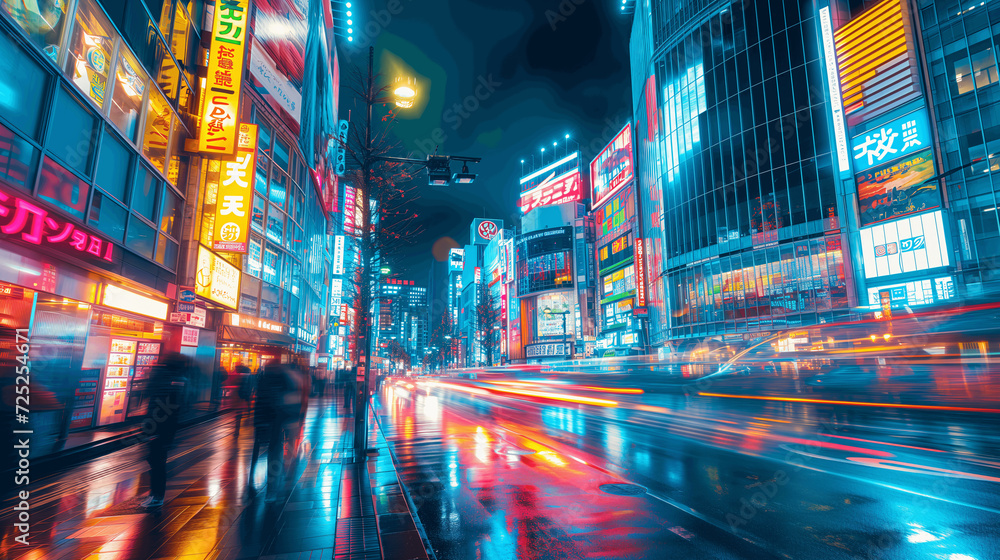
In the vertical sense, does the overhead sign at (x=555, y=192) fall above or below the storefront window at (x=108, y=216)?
above

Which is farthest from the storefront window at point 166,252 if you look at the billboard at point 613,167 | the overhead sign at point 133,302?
the billboard at point 613,167

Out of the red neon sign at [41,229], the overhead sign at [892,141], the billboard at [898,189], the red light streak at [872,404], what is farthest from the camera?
the overhead sign at [892,141]

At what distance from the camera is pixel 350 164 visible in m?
12.4

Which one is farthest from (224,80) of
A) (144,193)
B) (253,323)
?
(253,323)

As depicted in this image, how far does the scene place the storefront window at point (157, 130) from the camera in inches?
533

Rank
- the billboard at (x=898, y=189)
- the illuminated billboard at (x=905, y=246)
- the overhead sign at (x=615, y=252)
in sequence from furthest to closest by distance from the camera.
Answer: the overhead sign at (x=615, y=252)
the billboard at (x=898, y=189)
the illuminated billboard at (x=905, y=246)

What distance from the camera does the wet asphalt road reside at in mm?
4688

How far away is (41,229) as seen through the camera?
811 centimetres

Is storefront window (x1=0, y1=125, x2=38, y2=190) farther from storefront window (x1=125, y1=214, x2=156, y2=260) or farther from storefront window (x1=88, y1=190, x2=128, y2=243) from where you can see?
storefront window (x1=125, y1=214, x2=156, y2=260)

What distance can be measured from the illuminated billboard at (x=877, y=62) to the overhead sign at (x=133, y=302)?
43894 millimetres

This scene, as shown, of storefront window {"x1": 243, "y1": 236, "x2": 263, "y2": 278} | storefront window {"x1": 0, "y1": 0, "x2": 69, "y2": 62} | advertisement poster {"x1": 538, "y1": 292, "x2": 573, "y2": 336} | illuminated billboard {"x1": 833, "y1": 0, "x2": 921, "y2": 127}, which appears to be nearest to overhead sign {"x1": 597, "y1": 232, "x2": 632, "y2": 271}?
advertisement poster {"x1": 538, "y1": 292, "x2": 573, "y2": 336}

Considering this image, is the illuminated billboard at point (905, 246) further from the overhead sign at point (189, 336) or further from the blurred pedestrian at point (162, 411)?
the overhead sign at point (189, 336)

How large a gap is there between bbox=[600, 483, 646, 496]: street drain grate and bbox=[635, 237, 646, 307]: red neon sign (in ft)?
159

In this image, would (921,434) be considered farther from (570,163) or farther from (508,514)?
(570,163)
